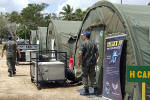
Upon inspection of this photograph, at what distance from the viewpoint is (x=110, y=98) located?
668 centimetres

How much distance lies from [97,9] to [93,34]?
888 millimetres

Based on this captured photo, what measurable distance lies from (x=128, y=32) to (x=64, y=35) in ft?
26.6

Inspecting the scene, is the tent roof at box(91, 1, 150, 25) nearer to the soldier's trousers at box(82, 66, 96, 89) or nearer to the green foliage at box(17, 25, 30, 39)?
the soldier's trousers at box(82, 66, 96, 89)

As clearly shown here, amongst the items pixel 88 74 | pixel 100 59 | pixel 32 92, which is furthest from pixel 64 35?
pixel 88 74

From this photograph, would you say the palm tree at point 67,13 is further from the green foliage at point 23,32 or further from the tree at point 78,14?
the green foliage at point 23,32

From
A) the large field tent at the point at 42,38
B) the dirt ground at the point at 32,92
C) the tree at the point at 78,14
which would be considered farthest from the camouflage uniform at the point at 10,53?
the tree at the point at 78,14

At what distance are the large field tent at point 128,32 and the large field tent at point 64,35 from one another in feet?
16.2

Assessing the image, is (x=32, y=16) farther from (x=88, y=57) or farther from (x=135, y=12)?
(x=135, y=12)

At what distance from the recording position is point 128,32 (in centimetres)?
617

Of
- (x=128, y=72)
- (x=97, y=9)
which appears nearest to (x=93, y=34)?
(x=97, y=9)

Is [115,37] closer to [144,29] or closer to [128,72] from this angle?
[144,29]

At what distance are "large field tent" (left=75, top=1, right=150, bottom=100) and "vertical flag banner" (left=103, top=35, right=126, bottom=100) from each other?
0.52 ft

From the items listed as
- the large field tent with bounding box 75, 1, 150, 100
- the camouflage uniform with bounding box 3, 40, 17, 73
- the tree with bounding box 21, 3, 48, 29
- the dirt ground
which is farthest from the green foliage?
the large field tent with bounding box 75, 1, 150, 100

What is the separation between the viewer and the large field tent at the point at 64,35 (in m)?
13.3
